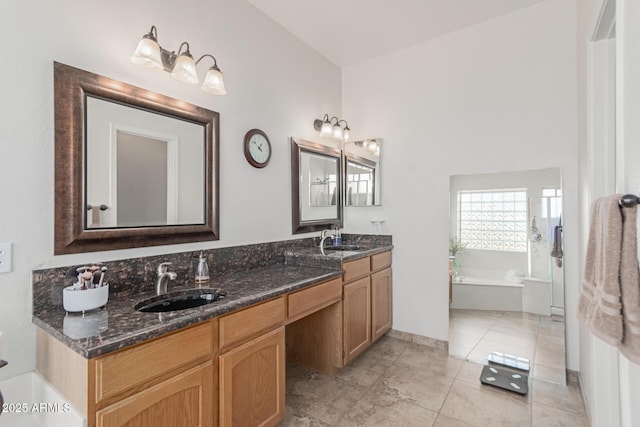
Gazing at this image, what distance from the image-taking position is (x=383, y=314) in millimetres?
3027

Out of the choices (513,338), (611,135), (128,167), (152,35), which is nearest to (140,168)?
(128,167)

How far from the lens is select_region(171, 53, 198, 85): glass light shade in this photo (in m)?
1.75

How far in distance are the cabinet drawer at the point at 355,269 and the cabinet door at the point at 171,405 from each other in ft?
4.22

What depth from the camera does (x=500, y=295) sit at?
2750mm

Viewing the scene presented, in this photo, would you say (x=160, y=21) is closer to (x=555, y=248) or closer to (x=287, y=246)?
(x=287, y=246)

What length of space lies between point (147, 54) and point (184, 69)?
21cm

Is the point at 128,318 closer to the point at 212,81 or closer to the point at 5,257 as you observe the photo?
the point at 5,257

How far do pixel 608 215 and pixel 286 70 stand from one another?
8.47ft

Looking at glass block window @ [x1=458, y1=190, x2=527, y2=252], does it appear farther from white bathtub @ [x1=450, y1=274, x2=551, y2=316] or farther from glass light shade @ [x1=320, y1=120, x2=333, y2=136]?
glass light shade @ [x1=320, y1=120, x2=333, y2=136]

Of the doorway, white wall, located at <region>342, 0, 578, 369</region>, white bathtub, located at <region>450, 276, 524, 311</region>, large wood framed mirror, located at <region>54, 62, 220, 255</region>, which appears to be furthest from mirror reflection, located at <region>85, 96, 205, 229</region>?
white bathtub, located at <region>450, 276, 524, 311</region>

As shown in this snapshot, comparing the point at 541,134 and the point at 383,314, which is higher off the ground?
the point at 541,134

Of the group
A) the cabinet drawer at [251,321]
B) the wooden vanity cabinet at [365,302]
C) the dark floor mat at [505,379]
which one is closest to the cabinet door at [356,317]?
the wooden vanity cabinet at [365,302]

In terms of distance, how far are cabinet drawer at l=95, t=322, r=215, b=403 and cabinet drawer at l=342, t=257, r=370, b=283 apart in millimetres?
1265

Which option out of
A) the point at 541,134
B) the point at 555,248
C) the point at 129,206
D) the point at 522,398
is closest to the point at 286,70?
the point at 129,206
